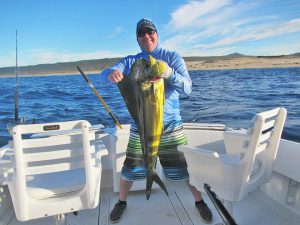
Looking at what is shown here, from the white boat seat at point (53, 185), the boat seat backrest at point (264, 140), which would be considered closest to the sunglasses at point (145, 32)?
the boat seat backrest at point (264, 140)

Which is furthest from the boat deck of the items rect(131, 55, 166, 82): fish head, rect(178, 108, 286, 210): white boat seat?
rect(131, 55, 166, 82): fish head

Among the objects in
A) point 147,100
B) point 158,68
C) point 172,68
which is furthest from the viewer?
point 172,68

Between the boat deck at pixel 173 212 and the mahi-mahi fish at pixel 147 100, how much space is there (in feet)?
2.49

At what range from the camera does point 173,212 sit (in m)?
3.45

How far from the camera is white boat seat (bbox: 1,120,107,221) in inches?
81.8

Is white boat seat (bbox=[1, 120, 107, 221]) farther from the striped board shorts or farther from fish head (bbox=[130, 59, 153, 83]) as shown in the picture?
the striped board shorts

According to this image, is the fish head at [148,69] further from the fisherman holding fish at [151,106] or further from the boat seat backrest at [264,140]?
the boat seat backrest at [264,140]

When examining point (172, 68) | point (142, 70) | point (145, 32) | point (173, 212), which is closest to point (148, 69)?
point (142, 70)

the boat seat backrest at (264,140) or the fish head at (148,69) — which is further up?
the fish head at (148,69)

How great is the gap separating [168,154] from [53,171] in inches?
50.6

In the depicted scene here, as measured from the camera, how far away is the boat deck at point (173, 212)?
3.27 meters

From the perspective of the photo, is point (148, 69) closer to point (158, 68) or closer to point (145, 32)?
point (158, 68)

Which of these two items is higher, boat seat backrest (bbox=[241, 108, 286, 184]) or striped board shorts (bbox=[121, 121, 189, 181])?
boat seat backrest (bbox=[241, 108, 286, 184])

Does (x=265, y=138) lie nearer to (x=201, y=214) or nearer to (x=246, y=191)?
(x=246, y=191)
